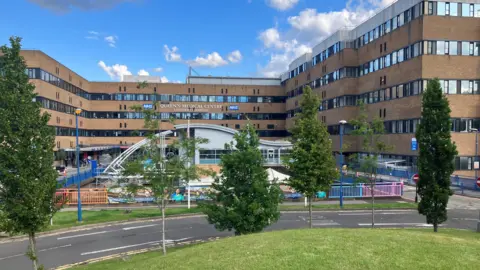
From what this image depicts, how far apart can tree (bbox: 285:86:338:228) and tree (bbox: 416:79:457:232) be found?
174 inches

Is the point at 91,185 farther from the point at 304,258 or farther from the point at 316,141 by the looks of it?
the point at 304,258

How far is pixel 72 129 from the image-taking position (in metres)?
58.8

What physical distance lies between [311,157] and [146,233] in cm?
1041

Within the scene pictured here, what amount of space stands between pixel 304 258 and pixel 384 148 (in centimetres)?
1386

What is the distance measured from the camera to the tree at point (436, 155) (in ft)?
54.4

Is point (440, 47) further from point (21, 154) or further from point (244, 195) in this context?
point (21, 154)

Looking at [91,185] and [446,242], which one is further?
[91,185]

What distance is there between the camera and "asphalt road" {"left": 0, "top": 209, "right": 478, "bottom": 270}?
15.9 meters

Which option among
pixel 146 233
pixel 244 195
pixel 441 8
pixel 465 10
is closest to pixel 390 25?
pixel 441 8

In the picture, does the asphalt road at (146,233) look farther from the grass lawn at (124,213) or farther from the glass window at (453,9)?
the glass window at (453,9)

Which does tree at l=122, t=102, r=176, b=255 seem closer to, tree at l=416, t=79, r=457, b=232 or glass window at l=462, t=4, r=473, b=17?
tree at l=416, t=79, r=457, b=232

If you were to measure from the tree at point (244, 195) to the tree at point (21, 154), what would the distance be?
21.9 feet

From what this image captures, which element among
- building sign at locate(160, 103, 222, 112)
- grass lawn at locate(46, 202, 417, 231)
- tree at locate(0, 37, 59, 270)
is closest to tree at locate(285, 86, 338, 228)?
grass lawn at locate(46, 202, 417, 231)

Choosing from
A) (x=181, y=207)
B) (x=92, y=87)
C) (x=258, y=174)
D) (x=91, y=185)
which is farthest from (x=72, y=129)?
(x=258, y=174)
